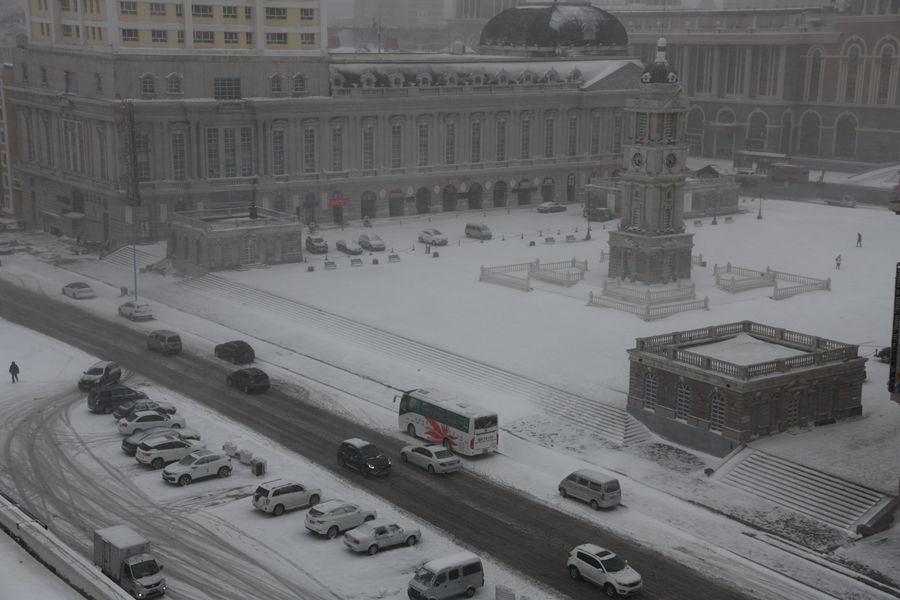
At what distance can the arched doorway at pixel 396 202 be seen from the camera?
153m

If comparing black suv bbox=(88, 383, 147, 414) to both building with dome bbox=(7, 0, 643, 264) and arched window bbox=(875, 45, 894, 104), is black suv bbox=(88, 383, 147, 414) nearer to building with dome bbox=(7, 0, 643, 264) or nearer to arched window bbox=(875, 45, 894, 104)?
building with dome bbox=(7, 0, 643, 264)

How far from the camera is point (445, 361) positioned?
90.5 m

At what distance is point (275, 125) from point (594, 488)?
8766cm

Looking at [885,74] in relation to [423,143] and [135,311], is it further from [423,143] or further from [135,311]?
[135,311]

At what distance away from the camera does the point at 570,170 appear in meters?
169

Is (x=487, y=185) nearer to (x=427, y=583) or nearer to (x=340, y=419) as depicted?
(x=340, y=419)

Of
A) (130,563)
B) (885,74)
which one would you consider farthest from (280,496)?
(885,74)

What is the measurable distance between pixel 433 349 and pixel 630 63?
9259 cm

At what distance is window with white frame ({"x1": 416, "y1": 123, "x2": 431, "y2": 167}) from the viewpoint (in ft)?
508

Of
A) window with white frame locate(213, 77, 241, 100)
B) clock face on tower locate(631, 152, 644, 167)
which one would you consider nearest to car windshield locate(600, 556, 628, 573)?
clock face on tower locate(631, 152, 644, 167)

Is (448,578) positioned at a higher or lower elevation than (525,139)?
lower

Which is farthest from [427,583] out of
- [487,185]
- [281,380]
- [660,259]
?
[487,185]

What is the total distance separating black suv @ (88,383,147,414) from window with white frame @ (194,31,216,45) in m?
66.5

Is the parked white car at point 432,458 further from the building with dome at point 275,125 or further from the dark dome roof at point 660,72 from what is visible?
the building with dome at point 275,125
